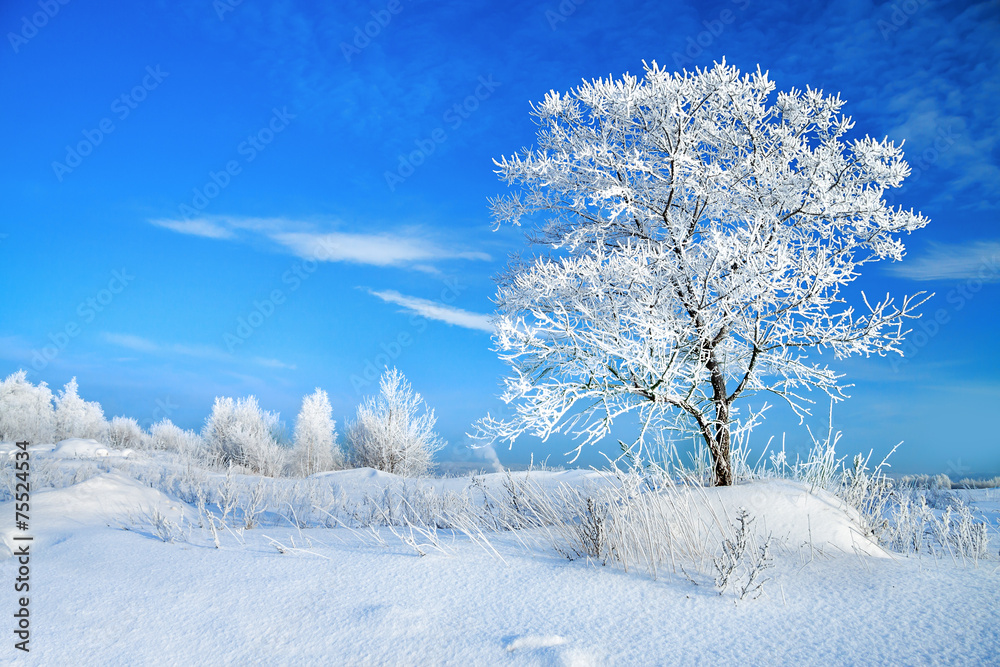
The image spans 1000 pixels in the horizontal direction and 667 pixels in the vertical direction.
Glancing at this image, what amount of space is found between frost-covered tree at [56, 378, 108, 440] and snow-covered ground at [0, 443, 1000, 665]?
820 inches

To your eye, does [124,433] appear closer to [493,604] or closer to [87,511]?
[87,511]

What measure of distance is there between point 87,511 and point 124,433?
1918 cm

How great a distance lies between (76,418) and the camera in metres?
21.6

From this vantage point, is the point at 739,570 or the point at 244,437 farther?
the point at 244,437

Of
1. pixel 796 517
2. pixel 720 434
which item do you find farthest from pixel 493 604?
pixel 720 434

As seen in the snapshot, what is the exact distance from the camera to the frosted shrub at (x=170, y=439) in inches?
782

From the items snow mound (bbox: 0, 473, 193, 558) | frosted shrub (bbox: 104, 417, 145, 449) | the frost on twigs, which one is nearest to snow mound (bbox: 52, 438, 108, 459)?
frosted shrub (bbox: 104, 417, 145, 449)

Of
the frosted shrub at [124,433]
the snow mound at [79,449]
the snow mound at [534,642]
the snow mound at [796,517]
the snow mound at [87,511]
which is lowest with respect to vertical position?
the snow mound at [534,642]

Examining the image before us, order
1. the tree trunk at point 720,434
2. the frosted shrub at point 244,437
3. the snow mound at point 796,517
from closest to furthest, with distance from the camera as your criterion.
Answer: the snow mound at point 796,517 < the tree trunk at point 720,434 < the frosted shrub at point 244,437

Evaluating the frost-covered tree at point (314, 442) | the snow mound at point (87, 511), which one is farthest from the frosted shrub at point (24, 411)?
the snow mound at point (87, 511)

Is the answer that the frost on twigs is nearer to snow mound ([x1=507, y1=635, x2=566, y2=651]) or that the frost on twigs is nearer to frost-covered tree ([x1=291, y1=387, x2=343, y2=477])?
snow mound ([x1=507, y1=635, x2=566, y2=651])

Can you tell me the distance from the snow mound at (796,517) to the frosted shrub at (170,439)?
19.3m

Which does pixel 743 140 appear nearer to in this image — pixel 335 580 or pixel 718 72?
pixel 718 72

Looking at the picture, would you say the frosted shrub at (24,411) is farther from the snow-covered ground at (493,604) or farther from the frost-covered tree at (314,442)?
the snow-covered ground at (493,604)
